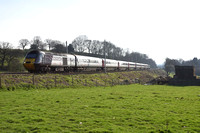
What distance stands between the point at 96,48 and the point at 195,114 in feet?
407

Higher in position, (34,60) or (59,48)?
(59,48)

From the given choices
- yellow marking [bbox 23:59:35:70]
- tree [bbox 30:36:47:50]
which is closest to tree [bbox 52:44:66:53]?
tree [bbox 30:36:47:50]

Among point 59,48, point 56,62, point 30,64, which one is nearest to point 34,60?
point 30,64

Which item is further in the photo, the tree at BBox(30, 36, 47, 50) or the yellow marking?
the tree at BBox(30, 36, 47, 50)

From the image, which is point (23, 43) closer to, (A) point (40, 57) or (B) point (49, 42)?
(B) point (49, 42)

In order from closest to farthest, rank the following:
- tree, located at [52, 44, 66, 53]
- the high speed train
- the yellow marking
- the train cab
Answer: the train cab → the yellow marking → the high speed train → tree, located at [52, 44, 66, 53]

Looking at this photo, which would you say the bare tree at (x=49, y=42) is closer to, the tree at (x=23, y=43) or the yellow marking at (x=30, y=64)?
the tree at (x=23, y=43)

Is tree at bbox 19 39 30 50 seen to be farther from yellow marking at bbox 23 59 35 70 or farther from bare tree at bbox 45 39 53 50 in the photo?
yellow marking at bbox 23 59 35 70

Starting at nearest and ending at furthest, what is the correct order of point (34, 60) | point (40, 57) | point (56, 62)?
point (34, 60)
point (40, 57)
point (56, 62)

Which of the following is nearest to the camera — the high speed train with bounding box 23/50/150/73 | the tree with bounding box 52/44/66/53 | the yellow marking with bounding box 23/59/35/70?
the yellow marking with bounding box 23/59/35/70

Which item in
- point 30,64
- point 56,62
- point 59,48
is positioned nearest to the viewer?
point 30,64

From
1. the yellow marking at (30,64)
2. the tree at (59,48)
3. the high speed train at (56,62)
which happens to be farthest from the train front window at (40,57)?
the tree at (59,48)

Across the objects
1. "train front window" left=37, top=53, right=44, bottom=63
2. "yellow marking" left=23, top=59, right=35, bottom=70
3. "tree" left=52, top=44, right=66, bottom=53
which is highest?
"tree" left=52, top=44, right=66, bottom=53

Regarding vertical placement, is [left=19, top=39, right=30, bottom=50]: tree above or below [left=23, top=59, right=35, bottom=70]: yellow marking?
above
